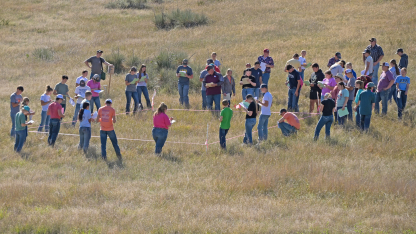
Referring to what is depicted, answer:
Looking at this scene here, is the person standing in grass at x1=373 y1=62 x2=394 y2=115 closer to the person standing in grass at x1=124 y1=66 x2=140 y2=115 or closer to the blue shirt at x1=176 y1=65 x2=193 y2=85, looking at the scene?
the blue shirt at x1=176 y1=65 x2=193 y2=85

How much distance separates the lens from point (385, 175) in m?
9.75

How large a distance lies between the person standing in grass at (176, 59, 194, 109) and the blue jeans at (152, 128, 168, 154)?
Answer: 472 centimetres

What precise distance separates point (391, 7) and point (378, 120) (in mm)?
22387

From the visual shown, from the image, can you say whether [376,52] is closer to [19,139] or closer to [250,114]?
[250,114]

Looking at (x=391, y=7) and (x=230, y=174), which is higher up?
(x=391, y=7)

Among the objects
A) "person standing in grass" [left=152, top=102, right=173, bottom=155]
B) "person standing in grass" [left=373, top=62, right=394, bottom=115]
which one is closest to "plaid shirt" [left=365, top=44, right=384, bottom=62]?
"person standing in grass" [left=373, top=62, right=394, bottom=115]

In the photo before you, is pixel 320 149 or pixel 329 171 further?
pixel 320 149

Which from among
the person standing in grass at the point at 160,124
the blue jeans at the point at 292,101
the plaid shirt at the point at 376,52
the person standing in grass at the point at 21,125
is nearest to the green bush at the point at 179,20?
the plaid shirt at the point at 376,52

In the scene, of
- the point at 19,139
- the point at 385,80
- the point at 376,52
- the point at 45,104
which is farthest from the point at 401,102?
the point at 19,139

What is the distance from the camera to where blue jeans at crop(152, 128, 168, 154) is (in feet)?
38.0

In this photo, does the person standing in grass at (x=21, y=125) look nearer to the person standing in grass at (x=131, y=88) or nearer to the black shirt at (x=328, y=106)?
the person standing in grass at (x=131, y=88)

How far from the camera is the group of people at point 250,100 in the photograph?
38.8ft

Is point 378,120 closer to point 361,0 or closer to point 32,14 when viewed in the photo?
point 361,0

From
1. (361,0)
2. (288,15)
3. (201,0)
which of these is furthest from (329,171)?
(201,0)
